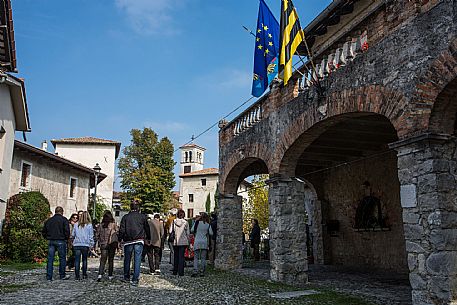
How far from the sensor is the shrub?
47.4ft

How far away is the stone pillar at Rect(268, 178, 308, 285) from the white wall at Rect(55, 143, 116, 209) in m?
27.5

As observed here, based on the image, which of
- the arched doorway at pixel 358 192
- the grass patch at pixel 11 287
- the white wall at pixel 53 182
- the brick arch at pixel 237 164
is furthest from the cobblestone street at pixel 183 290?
the white wall at pixel 53 182

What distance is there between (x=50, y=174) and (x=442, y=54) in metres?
18.6

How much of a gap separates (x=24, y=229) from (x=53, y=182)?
567 cm

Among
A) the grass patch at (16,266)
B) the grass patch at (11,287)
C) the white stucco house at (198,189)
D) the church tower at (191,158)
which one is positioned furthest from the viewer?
the church tower at (191,158)

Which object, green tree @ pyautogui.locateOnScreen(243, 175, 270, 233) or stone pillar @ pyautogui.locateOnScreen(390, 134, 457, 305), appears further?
green tree @ pyautogui.locateOnScreen(243, 175, 270, 233)

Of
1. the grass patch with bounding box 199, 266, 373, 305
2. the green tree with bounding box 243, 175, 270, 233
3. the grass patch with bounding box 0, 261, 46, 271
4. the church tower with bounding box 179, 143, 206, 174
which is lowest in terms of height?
the grass patch with bounding box 0, 261, 46, 271

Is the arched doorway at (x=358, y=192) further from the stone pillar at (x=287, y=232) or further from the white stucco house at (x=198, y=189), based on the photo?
the white stucco house at (x=198, y=189)

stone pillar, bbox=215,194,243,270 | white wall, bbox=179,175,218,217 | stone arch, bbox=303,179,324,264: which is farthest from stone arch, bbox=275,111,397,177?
white wall, bbox=179,175,218,217

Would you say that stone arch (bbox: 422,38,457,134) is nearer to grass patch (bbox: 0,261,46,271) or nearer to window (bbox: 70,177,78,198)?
grass patch (bbox: 0,261,46,271)

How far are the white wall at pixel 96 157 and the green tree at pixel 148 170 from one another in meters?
3.05

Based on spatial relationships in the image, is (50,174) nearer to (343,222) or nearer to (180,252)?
(180,252)

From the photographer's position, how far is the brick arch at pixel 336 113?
5.95 metres

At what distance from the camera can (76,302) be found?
6.43 meters
